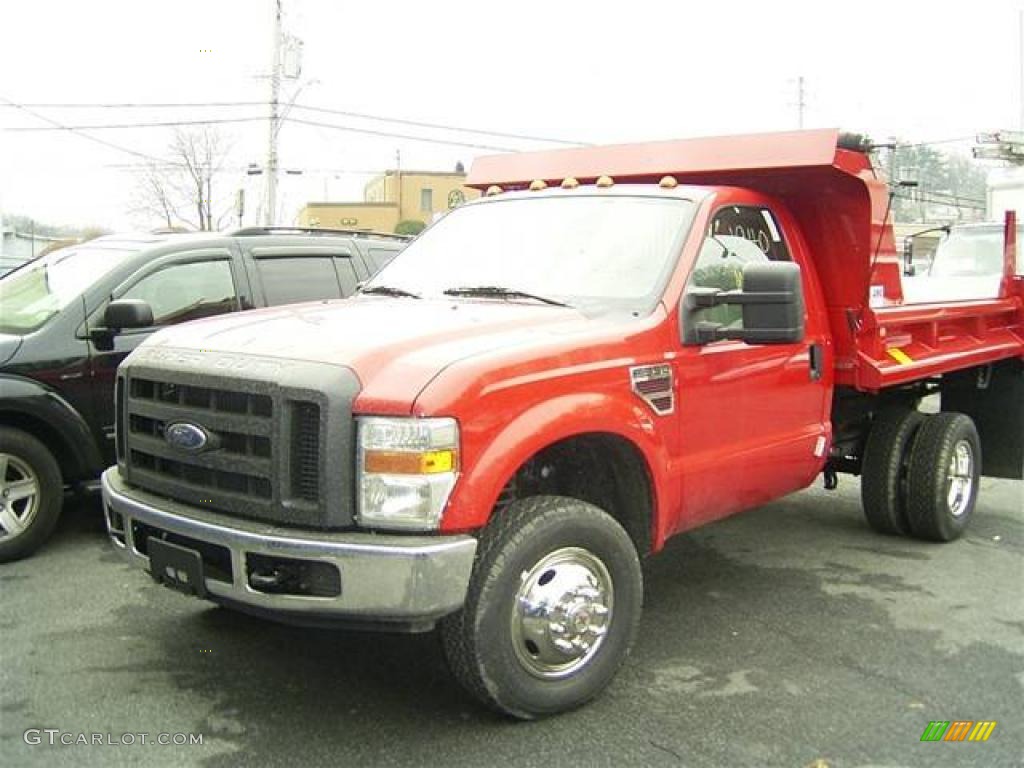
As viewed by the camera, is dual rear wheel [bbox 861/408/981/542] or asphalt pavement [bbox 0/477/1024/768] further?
dual rear wheel [bbox 861/408/981/542]

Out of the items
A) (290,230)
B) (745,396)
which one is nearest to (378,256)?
(290,230)

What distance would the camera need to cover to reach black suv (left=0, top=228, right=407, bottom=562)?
5395 mm

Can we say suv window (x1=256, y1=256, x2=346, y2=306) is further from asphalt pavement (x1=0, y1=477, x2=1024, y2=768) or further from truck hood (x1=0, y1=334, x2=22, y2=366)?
asphalt pavement (x1=0, y1=477, x2=1024, y2=768)

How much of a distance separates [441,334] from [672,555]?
2832 mm

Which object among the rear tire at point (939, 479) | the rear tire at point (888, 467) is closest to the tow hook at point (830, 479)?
the rear tire at point (888, 467)

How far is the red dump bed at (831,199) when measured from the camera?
4797 millimetres

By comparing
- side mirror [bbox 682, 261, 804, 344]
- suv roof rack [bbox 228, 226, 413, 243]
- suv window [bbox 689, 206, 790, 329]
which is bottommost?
side mirror [bbox 682, 261, 804, 344]

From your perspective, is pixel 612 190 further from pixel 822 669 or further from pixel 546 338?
pixel 822 669

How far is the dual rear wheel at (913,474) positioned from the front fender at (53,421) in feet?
15.4

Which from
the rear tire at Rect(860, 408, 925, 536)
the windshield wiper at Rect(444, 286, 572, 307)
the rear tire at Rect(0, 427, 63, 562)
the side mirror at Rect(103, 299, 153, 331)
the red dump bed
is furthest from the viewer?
the rear tire at Rect(860, 408, 925, 536)

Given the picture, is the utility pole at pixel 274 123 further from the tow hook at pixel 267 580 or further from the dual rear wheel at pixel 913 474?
the tow hook at pixel 267 580

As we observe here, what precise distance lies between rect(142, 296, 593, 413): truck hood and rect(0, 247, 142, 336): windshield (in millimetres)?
2299

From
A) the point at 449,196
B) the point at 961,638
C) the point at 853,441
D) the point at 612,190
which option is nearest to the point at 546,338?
the point at 612,190

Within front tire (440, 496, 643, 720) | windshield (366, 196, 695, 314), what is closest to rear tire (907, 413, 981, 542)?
windshield (366, 196, 695, 314)
